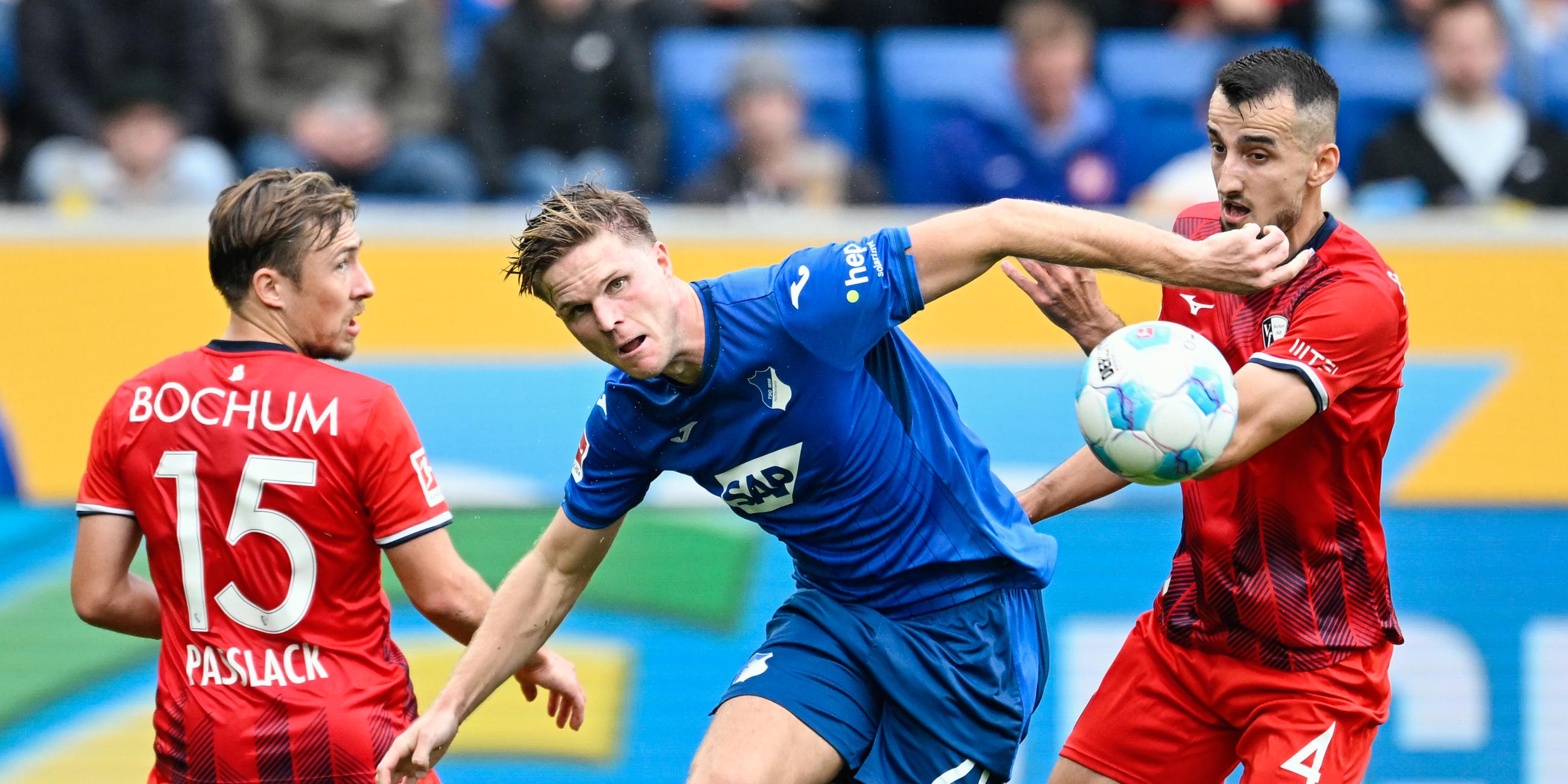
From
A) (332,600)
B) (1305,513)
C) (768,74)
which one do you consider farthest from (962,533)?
(768,74)

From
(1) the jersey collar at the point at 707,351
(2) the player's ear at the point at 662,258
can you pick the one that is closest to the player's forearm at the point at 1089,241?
(1) the jersey collar at the point at 707,351

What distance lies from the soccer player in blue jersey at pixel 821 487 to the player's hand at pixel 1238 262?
0.48 feet

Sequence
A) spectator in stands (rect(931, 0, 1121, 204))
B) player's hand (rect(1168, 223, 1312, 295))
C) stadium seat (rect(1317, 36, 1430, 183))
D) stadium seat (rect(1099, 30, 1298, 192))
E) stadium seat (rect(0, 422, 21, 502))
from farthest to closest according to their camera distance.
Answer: stadium seat (rect(1317, 36, 1430, 183)), stadium seat (rect(1099, 30, 1298, 192)), spectator in stands (rect(931, 0, 1121, 204)), stadium seat (rect(0, 422, 21, 502)), player's hand (rect(1168, 223, 1312, 295))

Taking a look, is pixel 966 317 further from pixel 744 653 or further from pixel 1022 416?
pixel 744 653

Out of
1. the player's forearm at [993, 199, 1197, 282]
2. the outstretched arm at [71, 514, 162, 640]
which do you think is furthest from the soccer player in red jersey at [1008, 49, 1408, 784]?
the outstretched arm at [71, 514, 162, 640]

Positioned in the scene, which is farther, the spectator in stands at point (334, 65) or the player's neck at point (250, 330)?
the spectator in stands at point (334, 65)

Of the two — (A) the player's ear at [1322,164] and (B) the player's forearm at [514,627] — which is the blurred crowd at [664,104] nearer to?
(A) the player's ear at [1322,164]

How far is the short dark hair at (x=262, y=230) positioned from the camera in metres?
3.98

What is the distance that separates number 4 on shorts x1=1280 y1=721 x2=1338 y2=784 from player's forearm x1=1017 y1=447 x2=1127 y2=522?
2.97 feet

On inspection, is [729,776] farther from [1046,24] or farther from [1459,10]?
[1459,10]

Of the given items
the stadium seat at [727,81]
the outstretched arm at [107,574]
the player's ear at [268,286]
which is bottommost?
the outstretched arm at [107,574]

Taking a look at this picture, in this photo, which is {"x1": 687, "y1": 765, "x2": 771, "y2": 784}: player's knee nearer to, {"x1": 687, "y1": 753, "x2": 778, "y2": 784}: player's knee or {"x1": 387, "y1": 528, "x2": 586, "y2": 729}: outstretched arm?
{"x1": 687, "y1": 753, "x2": 778, "y2": 784}: player's knee

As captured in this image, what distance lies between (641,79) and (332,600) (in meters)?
5.20

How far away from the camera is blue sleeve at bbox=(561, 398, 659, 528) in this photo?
13.4 ft
